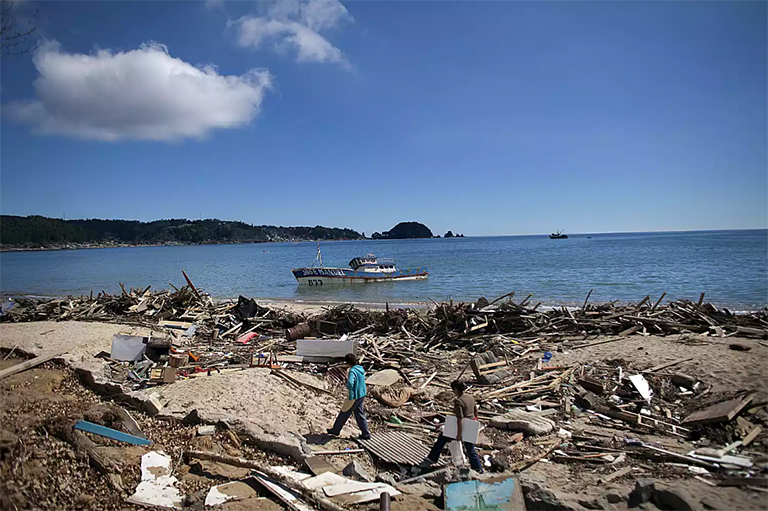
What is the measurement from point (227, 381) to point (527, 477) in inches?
259

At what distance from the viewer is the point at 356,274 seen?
39.5 meters

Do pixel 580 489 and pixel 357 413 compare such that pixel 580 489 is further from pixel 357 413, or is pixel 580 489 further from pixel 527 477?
pixel 357 413

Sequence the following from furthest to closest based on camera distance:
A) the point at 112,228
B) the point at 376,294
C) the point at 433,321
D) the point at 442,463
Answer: the point at 112,228 < the point at 376,294 < the point at 433,321 < the point at 442,463

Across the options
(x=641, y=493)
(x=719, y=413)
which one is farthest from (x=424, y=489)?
(x=719, y=413)

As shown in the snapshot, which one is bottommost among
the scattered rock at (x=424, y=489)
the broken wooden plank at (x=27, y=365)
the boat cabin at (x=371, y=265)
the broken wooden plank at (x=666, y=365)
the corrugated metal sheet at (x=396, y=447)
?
the corrugated metal sheet at (x=396, y=447)

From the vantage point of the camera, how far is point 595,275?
137 ft

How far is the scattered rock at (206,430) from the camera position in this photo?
23.3 feet

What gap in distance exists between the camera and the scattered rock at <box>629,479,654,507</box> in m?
4.98

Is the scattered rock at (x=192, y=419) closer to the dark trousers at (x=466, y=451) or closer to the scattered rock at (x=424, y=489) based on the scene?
the scattered rock at (x=424, y=489)

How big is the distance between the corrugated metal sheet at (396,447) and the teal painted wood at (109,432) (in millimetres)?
3388

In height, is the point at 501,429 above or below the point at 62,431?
below

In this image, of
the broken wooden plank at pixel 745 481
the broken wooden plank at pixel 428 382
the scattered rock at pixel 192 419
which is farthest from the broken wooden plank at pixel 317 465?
the broken wooden plank at pixel 745 481

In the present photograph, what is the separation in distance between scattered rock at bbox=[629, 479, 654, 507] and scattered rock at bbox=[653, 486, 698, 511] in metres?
0.06

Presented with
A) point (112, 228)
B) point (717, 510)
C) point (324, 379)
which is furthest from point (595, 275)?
point (112, 228)
